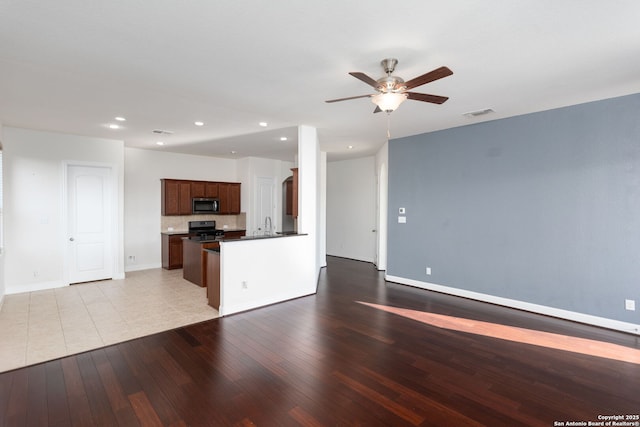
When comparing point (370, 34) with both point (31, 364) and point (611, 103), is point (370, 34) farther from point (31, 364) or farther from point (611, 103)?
point (31, 364)

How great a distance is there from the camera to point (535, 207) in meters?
4.29

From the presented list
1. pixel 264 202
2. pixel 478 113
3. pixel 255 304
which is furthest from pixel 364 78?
pixel 264 202

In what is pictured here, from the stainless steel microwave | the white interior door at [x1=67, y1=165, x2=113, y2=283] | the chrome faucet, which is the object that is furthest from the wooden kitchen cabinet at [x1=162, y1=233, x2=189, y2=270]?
the chrome faucet

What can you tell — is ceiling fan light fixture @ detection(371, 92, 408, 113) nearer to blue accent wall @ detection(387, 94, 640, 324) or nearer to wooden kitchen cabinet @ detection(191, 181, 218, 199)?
blue accent wall @ detection(387, 94, 640, 324)

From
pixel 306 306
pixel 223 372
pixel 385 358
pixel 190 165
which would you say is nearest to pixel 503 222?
pixel 385 358

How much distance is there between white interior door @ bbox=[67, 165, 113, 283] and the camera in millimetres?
5637

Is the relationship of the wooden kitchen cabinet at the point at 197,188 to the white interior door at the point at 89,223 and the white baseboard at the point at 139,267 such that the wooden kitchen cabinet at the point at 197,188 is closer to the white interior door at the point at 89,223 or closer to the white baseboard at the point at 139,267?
the white interior door at the point at 89,223

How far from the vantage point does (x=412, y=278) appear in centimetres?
568

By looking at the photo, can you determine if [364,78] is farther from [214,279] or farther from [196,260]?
[196,260]

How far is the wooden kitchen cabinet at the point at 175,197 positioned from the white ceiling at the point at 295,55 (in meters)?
2.72

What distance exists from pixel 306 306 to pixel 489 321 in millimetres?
2571

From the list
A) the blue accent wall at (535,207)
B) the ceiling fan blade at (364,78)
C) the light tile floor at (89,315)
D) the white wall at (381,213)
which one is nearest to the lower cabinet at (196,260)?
the light tile floor at (89,315)

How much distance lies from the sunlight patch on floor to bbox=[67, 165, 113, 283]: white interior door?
5788 millimetres

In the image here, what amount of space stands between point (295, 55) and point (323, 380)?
2.89 metres
